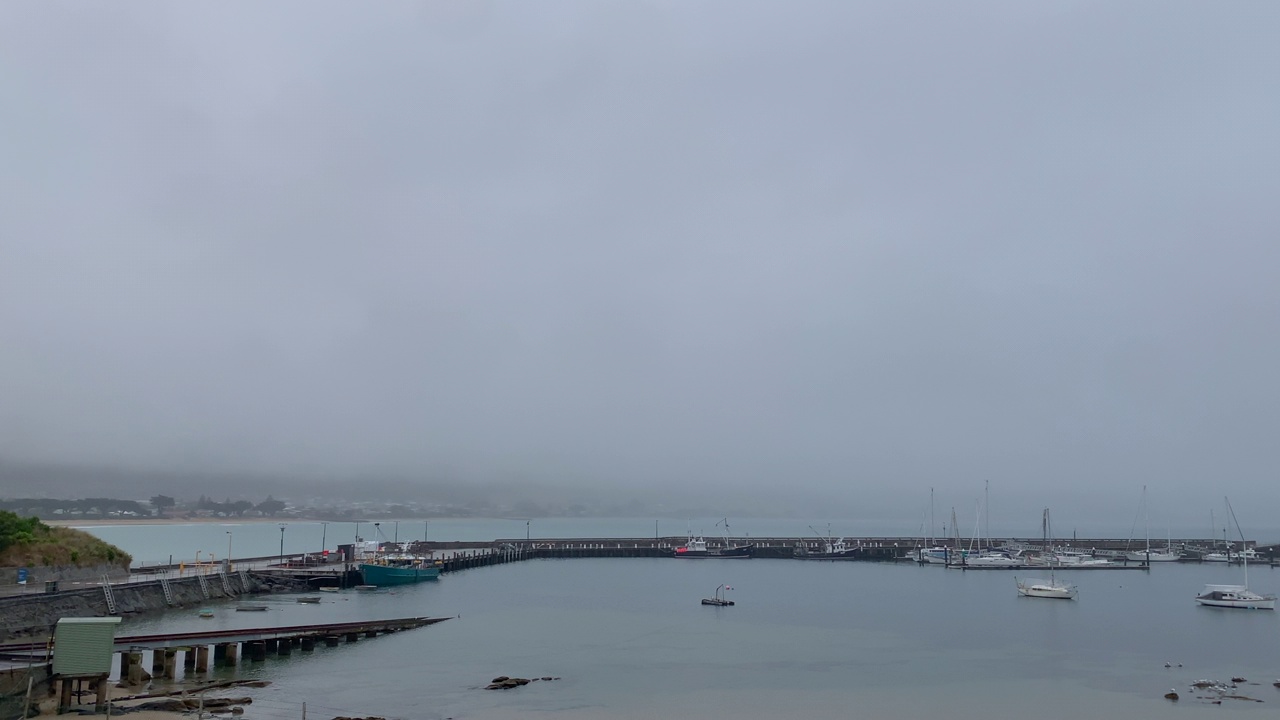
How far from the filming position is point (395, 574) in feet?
223

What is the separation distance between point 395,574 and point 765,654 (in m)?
37.5

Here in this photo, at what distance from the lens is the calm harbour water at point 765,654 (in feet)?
92.4

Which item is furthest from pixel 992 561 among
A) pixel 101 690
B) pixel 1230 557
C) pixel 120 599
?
pixel 101 690

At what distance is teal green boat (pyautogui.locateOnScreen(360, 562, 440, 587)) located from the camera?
217ft

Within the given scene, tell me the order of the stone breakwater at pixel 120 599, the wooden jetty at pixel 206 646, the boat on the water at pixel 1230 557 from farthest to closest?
the boat on the water at pixel 1230 557 → the stone breakwater at pixel 120 599 → the wooden jetty at pixel 206 646

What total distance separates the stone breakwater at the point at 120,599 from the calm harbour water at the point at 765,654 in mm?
1612

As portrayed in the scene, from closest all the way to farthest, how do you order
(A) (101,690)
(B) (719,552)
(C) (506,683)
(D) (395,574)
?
(A) (101,690) → (C) (506,683) → (D) (395,574) → (B) (719,552)

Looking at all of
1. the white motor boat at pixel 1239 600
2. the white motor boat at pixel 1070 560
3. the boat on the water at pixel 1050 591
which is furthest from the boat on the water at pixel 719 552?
the white motor boat at pixel 1239 600

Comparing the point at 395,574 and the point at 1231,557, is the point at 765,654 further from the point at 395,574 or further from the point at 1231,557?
the point at 1231,557

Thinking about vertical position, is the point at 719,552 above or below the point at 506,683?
below

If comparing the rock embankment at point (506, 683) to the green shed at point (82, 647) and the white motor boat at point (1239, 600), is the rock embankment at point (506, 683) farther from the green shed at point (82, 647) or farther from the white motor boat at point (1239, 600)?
the white motor boat at point (1239, 600)

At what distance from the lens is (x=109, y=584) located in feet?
134

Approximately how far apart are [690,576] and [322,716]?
6682 cm

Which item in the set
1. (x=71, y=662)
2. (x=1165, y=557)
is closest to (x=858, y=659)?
(x=71, y=662)
